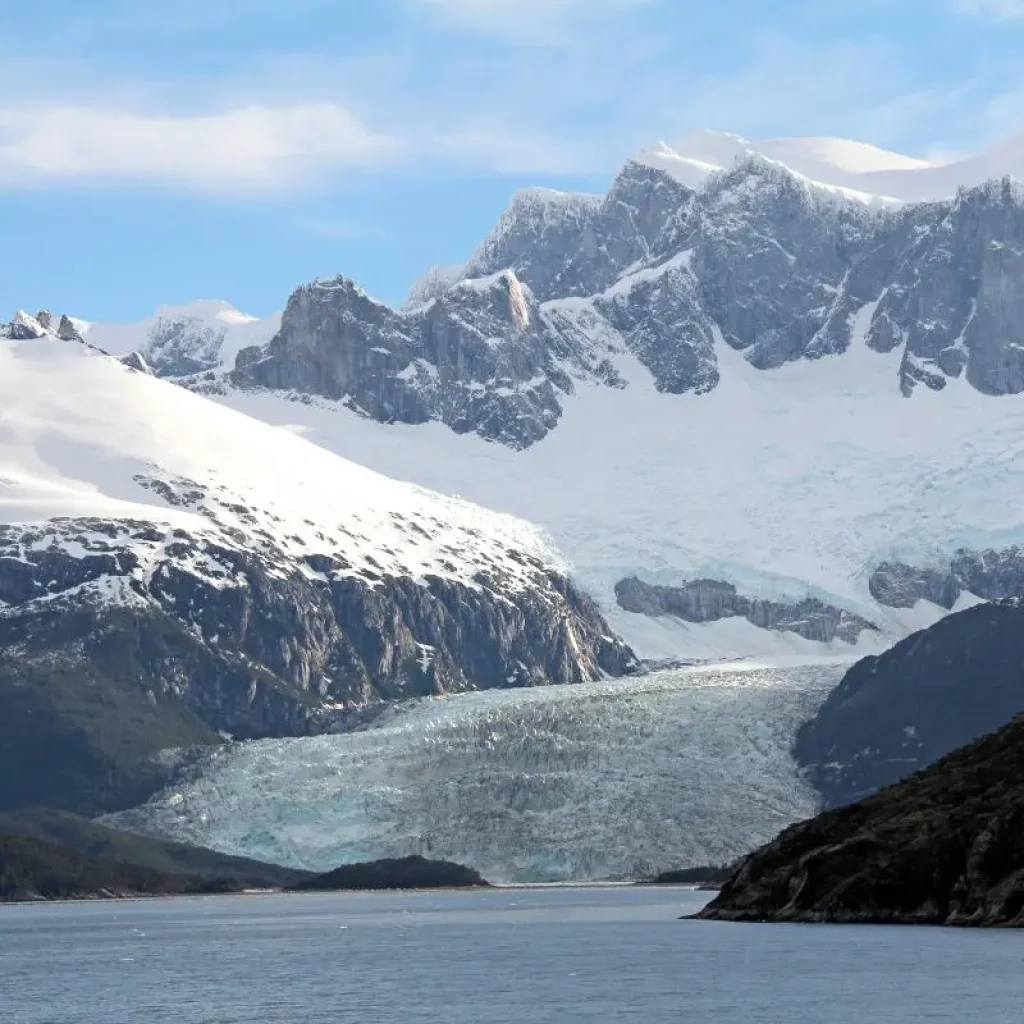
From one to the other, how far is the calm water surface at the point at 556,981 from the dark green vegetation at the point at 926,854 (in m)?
3.40

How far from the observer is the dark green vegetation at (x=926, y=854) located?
6599 inches

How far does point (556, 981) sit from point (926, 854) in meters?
32.2

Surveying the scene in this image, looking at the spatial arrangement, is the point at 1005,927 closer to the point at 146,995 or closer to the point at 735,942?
the point at 735,942

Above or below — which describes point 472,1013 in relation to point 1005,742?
below

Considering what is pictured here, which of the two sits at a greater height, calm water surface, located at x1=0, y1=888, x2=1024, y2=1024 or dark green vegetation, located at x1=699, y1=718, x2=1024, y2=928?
dark green vegetation, located at x1=699, y1=718, x2=1024, y2=928

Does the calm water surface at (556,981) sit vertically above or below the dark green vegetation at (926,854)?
below

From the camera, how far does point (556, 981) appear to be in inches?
6053

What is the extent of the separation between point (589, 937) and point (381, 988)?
149ft

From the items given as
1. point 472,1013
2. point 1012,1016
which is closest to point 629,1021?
point 472,1013

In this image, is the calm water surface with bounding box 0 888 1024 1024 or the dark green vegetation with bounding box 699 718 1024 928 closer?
the calm water surface with bounding box 0 888 1024 1024

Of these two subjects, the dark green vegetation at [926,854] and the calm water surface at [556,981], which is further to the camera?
the dark green vegetation at [926,854]

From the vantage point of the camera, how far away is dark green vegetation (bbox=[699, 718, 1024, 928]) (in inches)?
6599

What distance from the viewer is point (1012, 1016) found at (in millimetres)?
126062

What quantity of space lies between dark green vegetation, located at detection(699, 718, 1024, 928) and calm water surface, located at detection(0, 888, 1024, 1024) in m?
3.40
